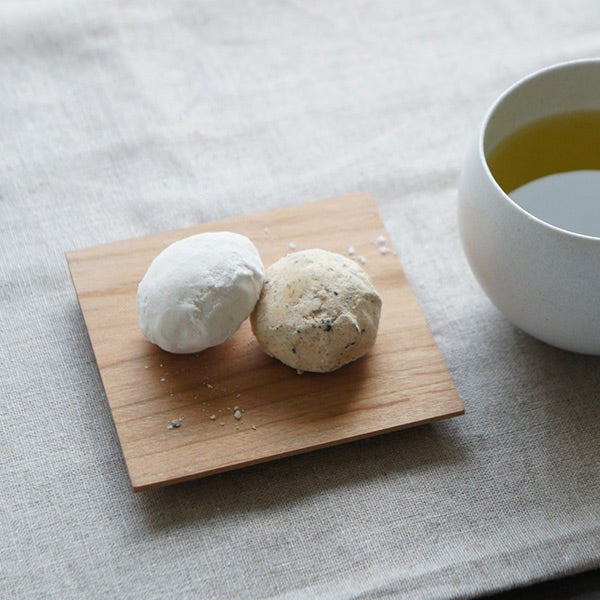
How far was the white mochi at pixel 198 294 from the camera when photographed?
0.68 m

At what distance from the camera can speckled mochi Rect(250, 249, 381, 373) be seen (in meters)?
0.68

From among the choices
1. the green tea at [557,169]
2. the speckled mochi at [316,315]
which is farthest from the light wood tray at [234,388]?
the green tea at [557,169]

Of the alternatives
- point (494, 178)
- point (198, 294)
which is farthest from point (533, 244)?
point (198, 294)

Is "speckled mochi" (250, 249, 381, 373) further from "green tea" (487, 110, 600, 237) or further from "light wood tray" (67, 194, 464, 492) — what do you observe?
"green tea" (487, 110, 600, 237)

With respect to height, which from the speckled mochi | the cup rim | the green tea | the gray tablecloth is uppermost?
the cup rim

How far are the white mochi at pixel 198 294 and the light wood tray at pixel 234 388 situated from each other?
0.03m

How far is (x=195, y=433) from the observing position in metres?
0.68

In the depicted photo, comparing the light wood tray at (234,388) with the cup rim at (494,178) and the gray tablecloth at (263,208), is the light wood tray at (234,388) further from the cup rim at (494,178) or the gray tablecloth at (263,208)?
the cup rim at (494,178)

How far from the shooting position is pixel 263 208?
89cm

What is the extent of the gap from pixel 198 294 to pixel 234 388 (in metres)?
0.09

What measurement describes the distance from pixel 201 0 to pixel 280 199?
0.35 m

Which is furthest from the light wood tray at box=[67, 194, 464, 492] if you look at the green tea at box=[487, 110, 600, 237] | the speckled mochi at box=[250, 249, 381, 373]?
the green tea at box=[487, 110, 600, 237]

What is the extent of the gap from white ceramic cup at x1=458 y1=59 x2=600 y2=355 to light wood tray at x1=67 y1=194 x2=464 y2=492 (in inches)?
3.6

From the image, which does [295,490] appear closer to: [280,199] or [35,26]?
[280,199]
